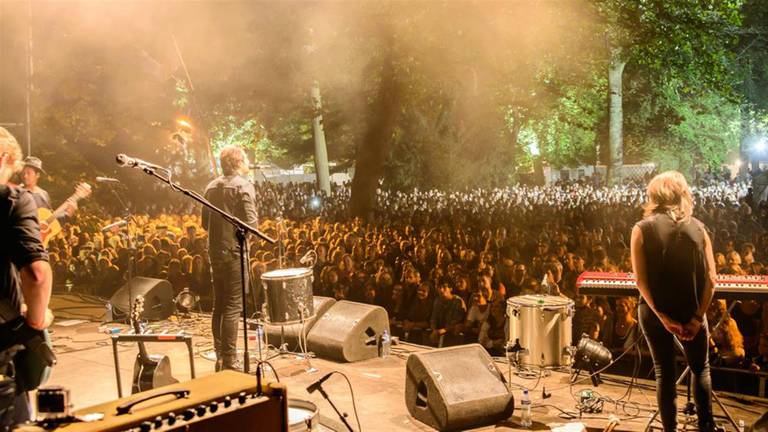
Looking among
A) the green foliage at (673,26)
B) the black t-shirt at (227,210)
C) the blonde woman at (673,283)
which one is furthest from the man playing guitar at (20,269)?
the green foliage at (673,26)

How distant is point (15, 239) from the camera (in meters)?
2.68

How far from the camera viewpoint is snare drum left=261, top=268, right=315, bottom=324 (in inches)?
218

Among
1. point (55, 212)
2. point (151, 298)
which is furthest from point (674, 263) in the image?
point (151, 298)

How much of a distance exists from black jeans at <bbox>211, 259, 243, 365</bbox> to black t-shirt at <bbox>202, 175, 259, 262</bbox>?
3.4 inches

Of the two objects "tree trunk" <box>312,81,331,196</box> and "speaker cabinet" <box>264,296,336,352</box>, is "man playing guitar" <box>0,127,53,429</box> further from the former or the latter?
"tree trunk" <box>312,81,331,196</box>

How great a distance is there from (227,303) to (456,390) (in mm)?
1999

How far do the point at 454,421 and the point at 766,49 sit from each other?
16.6 m

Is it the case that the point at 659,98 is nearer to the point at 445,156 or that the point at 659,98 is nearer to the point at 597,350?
the point at 445,156

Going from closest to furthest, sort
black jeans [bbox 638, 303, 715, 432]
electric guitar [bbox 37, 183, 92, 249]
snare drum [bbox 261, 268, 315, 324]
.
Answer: black jeans [bbox 638, 303, 715, 432]
snare drum [bbox 261, 268, 315, 324]
electric guitar [bbox 37, 183, 92, 249]

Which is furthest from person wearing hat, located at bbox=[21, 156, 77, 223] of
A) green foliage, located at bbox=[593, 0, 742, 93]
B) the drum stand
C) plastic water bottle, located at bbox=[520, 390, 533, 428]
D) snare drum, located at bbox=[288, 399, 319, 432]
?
green foliage, located at bbox=[593, 0, 742, 93]

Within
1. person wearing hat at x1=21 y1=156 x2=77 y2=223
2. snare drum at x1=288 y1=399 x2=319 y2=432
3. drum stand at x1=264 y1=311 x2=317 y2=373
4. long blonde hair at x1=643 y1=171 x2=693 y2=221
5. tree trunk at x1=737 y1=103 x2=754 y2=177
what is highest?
tree trunk at x1=737 y1=103 x2=754 y2=177

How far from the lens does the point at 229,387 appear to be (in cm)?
256

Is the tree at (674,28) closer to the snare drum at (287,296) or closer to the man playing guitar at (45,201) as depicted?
the snare drum at (287,296)

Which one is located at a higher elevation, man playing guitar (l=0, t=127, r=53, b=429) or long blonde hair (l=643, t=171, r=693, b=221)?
long blonde hair (l=643, t=171, r=693, b=221)
